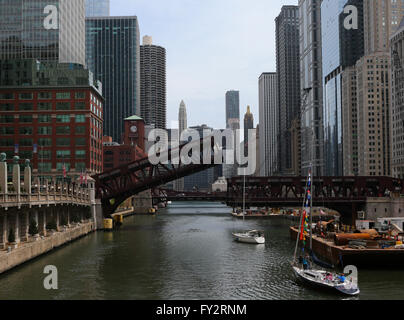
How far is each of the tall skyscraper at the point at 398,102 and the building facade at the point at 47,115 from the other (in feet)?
354

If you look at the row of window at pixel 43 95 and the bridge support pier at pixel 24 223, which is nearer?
the bridge support pier at pixel 24 223

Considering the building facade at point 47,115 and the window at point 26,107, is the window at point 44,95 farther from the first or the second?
the window at point 26,107

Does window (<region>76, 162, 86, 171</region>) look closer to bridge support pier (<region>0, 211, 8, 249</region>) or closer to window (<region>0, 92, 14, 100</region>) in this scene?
window (<region>0, 92, 14, 100</region>)

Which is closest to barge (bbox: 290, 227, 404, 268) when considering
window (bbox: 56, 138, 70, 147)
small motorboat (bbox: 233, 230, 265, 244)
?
small motorboat (bbox: 233, 230, 265, 244)

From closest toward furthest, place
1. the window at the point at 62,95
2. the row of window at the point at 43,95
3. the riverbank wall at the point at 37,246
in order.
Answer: the riverbank wall at the point at 37,246
the row of window at the point at 43,95
the window at the point at 62,95

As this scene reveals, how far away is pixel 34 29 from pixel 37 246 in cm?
7771

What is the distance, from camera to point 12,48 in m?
112

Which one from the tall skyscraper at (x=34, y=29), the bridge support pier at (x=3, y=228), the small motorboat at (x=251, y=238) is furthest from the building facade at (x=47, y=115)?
the bridge support pier at (x=3, y=228)

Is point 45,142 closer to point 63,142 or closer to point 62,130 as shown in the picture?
point 63,142

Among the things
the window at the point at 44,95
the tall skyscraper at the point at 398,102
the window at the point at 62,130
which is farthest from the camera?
the tall skyscraper at the point at 398,102

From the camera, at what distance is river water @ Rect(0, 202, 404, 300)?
33.7m

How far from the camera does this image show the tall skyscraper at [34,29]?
10794 centimetres
